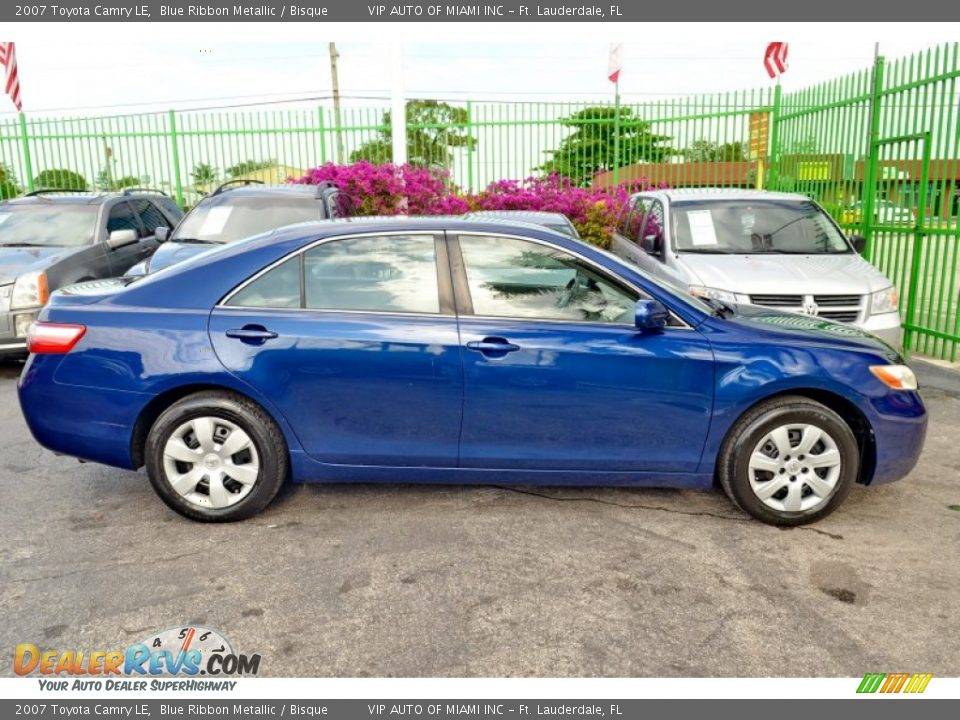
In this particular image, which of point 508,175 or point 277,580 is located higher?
point 508,175

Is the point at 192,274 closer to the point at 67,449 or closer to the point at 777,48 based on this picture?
the point at 67,449

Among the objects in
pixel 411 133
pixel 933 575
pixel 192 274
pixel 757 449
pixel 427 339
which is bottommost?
pixel 933 575

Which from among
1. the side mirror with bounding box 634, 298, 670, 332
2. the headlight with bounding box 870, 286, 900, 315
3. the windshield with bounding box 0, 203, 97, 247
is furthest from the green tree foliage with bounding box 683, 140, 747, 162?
the side mirror with bounding box 634, 298, 670, 332

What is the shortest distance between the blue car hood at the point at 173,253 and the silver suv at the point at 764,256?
4317mm

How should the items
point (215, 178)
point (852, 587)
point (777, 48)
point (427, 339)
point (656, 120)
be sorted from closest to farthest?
point (852, 587) → point (427, 339) → point (777, 48) → point (656, 120) → point (215, 178)

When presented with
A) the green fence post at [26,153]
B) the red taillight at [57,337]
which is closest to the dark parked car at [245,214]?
the red taillight at [57,337]

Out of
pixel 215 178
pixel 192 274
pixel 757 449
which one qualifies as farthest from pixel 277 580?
pixel 215 178

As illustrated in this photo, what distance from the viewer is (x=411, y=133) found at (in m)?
14.2

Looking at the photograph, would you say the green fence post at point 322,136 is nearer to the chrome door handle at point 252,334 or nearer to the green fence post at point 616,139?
the green fence post at point 616,139

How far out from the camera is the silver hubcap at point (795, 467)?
3.88m

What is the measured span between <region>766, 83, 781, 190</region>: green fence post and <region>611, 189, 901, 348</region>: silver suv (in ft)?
14.9

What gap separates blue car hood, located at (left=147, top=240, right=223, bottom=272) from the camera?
286 inches

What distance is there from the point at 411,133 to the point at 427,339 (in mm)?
11184

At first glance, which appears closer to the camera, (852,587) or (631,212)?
(852,587)
